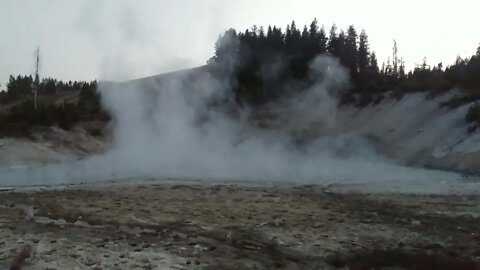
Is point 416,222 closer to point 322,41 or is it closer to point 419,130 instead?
point 419,130

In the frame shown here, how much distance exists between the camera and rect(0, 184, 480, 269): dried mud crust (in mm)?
9906

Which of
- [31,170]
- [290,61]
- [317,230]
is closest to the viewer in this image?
[317,230]

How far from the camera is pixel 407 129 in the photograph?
148 ft

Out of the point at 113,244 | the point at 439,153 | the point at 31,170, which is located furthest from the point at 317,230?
the point at 439,153

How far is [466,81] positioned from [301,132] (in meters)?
15.7

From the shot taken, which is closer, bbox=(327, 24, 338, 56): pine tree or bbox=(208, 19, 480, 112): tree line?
bbox=(208, 19, 480, 112): tree line

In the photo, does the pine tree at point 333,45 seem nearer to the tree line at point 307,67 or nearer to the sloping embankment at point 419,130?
the tree line at point 307,67

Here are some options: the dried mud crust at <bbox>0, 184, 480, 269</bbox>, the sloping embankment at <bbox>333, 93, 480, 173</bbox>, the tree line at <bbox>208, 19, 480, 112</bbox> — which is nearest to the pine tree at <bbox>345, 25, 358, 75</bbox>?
the tree line at <bbox>208, 19, 480, 112</bbox>

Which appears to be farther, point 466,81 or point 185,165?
point 466,81

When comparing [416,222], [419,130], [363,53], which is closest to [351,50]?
[363,53]

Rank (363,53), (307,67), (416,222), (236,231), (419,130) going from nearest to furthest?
1. (236,231)
2. (416,222)
3. (419,130)
4. (307,67)
5. (363,53)

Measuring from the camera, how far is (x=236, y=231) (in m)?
12.5

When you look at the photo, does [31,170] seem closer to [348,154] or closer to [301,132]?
[348,154]

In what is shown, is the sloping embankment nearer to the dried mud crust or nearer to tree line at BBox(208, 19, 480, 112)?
tree line at BBox(208, 19, 480, 112)
